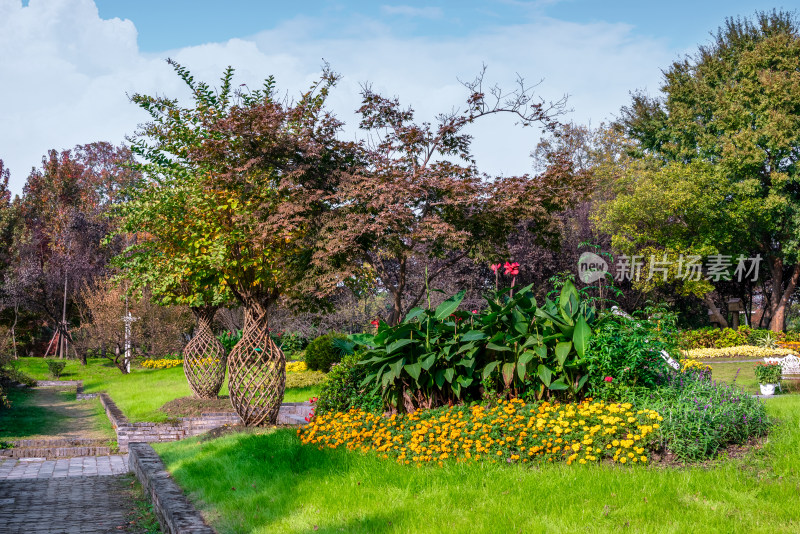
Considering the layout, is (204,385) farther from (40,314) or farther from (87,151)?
(87,151)

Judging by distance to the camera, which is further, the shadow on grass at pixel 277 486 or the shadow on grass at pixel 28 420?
the shadow on grass at pixel 28 420

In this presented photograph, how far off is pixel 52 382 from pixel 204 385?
11.0 m

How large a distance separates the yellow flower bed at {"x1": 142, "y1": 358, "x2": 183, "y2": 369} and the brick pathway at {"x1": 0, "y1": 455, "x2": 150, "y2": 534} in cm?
1478

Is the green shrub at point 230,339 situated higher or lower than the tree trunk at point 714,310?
lower

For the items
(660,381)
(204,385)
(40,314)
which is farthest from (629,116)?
(40,314)

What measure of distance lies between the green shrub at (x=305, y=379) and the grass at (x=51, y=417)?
437 cm

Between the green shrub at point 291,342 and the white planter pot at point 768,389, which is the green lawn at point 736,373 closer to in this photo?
Result: the white planter pot at point 768,389

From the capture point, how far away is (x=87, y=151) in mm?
45750

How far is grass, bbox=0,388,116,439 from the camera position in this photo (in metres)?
11.6

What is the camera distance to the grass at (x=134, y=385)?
13.0 metres

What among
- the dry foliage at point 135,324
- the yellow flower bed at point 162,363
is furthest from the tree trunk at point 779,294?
the yellow flower bed at point 162,363

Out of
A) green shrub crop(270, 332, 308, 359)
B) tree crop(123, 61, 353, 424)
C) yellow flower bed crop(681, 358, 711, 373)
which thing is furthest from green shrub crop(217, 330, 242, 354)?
yellow flower bed crop(681, 358, 711, 373)

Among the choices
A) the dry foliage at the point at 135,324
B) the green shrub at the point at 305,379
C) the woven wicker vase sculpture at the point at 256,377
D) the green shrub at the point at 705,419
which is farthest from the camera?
the dry foliage at the point at 135,324

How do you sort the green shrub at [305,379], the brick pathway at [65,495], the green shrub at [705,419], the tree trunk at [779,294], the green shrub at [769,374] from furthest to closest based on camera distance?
the tree trunk at [779,294] → the green shrub at [305,379] → the green shrub at [769,374] → the brick pathway at [65,495] → the green shrub at [705,419]
